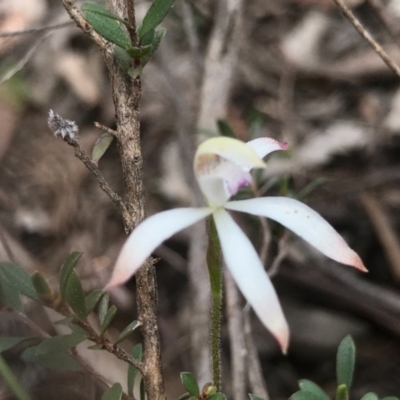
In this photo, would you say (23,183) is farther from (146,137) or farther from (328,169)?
(328,169)

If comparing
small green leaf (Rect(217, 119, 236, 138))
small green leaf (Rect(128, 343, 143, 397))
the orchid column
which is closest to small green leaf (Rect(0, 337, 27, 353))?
small green leaf (Rect(128, 343, 143, 397))

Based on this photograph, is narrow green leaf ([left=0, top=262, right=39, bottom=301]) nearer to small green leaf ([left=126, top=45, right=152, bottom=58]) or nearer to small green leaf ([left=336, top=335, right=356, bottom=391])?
small green leaf ([left=126, top=45, right=152, bottom=58])

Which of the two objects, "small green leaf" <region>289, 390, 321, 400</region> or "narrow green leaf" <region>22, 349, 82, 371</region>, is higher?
"narrow green leaf" <region>22, 349, 82, 371</region>

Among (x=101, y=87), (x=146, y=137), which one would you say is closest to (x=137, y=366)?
(x=146, y=137)

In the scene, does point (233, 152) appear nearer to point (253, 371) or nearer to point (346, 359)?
point (346, 359)

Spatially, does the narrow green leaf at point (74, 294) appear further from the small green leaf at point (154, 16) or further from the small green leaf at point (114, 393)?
the small green leaf at point (154, 16)

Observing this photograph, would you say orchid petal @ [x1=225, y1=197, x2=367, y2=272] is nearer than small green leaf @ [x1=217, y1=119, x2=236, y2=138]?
Yes

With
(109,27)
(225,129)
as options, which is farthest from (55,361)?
(225,129)
